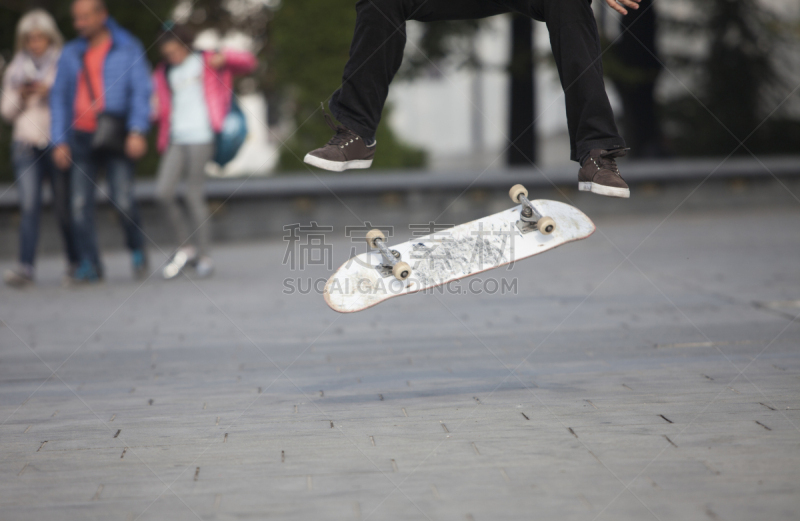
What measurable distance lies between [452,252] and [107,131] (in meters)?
4.93

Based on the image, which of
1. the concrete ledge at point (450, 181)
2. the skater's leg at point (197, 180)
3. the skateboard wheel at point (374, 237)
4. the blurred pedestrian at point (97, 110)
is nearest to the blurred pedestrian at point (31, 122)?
the blurred pedestrian at point (97, 110)

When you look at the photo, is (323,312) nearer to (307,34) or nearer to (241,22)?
(307,34)

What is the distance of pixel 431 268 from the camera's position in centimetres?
384

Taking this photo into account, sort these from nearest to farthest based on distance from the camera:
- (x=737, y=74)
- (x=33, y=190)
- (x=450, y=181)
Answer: (x=33, y=190) → (x=450, y=181) → (x=737, y=74)

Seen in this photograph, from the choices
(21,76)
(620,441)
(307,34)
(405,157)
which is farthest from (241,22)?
(620,441)

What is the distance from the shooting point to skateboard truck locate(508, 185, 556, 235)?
154 inches

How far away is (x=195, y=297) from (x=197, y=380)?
3.02 meters

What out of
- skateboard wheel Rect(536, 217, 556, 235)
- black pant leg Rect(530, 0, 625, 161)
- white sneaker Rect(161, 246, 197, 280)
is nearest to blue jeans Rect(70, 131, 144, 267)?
white sneaker Rect(161, 246, 197, 280)

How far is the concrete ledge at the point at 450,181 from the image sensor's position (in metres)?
11.9

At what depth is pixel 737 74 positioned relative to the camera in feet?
63.5

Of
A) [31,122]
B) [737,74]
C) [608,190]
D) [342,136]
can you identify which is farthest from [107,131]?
[737,74]

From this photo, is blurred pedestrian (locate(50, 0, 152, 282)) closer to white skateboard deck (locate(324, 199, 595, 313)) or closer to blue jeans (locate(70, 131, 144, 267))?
blue jeans (locate(70, 131, 144, 267))

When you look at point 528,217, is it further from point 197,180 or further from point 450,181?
point 450,181

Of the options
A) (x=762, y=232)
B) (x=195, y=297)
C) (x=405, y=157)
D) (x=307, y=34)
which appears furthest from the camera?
(x=405, y=157)
